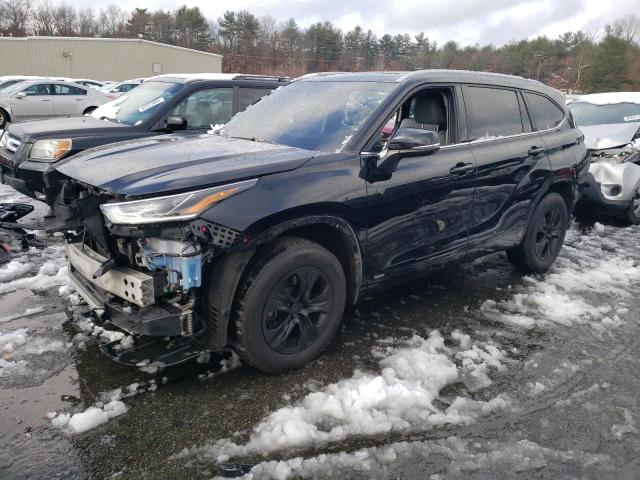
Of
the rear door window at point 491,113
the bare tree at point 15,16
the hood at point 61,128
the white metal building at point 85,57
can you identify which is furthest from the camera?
the bare tree at point 15,16

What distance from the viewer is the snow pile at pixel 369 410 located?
261 cm

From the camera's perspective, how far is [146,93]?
6.97m

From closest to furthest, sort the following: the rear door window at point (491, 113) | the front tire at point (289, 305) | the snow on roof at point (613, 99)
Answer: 1. the front tire at point (289, 305)
2. the rear door window at point (491, 113)
3. the snow on roof at point (613, 99)

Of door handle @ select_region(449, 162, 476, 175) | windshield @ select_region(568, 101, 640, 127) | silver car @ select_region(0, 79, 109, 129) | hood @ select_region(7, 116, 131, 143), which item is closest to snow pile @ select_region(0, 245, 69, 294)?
hood @ select_region(7, 116, 131, 143)

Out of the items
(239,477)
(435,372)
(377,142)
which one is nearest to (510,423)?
(435,372)

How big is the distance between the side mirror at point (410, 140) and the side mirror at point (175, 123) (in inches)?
133

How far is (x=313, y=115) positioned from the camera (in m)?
3.84

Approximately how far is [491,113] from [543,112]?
38.9 inches

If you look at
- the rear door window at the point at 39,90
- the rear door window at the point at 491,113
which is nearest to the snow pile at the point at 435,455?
the rear door window at the point at 491,113

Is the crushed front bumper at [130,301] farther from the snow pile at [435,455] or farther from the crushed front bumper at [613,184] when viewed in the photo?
the crushed front bumper at [613,184]

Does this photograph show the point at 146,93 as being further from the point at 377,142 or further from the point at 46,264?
the point at 377,142

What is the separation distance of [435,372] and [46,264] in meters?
3.72

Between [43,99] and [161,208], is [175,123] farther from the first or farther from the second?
[43,99]

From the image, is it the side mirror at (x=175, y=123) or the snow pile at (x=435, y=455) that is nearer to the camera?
the snow pile at (x=435, y=455)
